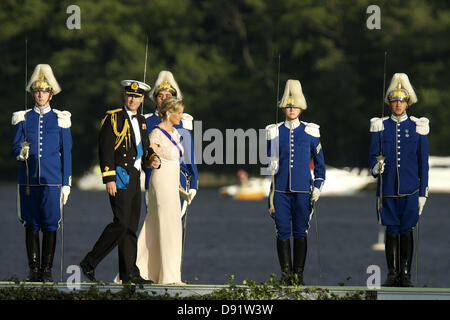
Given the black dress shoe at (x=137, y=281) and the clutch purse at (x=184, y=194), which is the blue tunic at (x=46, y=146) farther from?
the black dress shoe at (x=137, y=281)

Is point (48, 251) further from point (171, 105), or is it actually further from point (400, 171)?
point (400, 171)

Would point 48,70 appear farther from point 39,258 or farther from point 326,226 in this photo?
point 326,226

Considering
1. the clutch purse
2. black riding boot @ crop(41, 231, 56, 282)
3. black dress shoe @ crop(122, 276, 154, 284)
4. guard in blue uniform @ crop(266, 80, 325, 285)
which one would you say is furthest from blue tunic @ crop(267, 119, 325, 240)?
black riding boot @ crop(41, 231, 56, 282)

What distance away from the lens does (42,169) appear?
14.2 m

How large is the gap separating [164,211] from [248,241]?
24.9m

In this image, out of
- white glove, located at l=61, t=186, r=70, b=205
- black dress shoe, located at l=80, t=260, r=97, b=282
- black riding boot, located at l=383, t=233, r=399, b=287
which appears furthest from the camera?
black riding boot, located at l=383, t=233, r=399, b=287

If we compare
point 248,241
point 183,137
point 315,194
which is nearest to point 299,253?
point 315,194

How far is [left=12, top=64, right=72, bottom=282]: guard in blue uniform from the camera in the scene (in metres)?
14.1

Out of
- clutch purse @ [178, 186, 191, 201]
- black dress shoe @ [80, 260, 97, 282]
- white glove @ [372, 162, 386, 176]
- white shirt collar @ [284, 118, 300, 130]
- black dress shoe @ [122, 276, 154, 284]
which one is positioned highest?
white shirt collar @ [284, 118, 300, 130]

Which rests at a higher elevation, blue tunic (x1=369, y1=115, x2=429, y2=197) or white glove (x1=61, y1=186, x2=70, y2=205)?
blue tunic (x1=369, y1=115, x2=429, y2=197)

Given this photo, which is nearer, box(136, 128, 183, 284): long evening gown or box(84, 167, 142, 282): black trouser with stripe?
box(84, 167, 142, 282): black trouser with stripe

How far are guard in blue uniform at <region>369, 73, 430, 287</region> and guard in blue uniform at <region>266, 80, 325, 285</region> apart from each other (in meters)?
0.73

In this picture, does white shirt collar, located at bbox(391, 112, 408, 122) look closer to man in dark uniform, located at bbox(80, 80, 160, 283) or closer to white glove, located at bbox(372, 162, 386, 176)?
white glove, located at bbox(372, 162, 386, 176)
